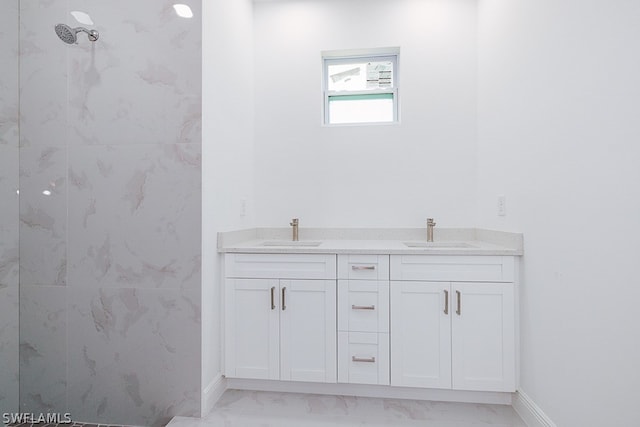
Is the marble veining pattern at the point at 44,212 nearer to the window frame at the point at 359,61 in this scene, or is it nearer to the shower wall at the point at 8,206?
the shower wall at the point at 8,206

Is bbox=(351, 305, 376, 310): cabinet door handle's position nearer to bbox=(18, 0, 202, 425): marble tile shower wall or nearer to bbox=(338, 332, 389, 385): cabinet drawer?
bbox=(338, 332, 389, 385): cabinet drawer

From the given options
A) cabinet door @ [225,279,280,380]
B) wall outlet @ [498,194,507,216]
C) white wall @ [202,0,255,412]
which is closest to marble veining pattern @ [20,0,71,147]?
white wall @ [202,0,255,412]

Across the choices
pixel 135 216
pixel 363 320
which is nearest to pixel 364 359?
pixel 363 320

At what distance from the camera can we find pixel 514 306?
70.1 inches

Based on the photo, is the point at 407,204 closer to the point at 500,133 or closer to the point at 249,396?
the point at 500,133

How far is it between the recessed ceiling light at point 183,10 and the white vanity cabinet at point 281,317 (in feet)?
4.32

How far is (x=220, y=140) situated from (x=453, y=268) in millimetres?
1538

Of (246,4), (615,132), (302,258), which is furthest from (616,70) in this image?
(246,4)

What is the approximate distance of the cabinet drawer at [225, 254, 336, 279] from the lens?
1895 mm

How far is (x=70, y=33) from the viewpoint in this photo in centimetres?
160

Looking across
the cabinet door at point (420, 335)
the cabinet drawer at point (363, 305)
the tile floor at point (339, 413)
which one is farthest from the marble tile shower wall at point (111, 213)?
the cabinet door at point (420, 335)

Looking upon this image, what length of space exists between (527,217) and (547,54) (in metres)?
0.79

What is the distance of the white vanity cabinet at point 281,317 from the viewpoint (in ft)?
6.17

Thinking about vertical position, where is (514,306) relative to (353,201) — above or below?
below
